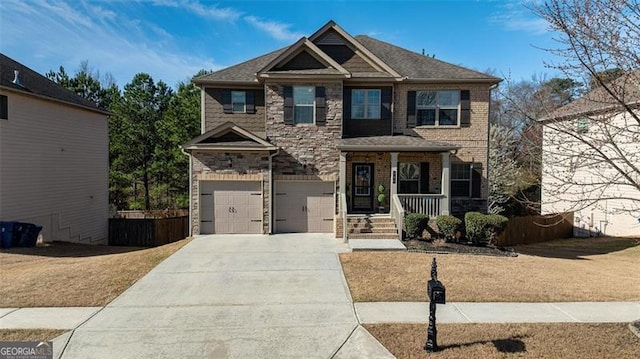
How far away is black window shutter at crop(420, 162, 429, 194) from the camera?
1555 cm

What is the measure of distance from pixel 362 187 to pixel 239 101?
20.4 feet

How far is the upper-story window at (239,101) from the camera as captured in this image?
15.6 m

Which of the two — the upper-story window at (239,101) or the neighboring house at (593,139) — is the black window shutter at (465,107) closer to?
the neighboring house at (593,139)

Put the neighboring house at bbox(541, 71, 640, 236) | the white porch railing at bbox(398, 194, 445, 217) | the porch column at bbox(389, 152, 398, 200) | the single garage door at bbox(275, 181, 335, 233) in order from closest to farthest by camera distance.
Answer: the neighboring house at bbox(541, 71, 640, 236)
the white porch railing at bbox(398, 194, 445, 217)
the porch column at bbox(389, 152, 398, 200)
the single garage door at bbox(275, 181, 335, 233)

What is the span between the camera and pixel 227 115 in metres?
15.6

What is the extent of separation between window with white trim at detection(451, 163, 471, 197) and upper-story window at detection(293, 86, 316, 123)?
20.7 ft

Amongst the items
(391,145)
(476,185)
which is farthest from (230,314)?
(476,185)

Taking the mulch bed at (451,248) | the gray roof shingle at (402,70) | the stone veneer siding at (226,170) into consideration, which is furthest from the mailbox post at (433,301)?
the gray roof shingle at (402,70)

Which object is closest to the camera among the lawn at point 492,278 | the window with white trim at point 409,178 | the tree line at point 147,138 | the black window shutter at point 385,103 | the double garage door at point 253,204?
the lawn at point 492,278

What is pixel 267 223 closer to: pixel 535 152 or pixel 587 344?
pixel 535 152

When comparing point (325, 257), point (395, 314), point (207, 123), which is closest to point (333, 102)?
point (207, 123)

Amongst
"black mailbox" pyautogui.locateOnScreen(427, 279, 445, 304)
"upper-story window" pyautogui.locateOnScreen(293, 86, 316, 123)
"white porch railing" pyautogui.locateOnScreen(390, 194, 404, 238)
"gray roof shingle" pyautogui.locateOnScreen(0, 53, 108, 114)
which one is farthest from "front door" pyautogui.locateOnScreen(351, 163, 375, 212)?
"gray roof shingle" pyautogui.locateOnScreen(0, 53, 108, 114)

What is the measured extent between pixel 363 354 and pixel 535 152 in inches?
222

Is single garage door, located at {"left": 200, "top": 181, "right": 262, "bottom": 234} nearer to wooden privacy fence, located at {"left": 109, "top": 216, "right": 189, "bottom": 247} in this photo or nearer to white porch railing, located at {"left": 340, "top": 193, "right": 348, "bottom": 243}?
white porch railing, located at {"left": 340, "top": 193, "right": 348, "bottom": 243}
